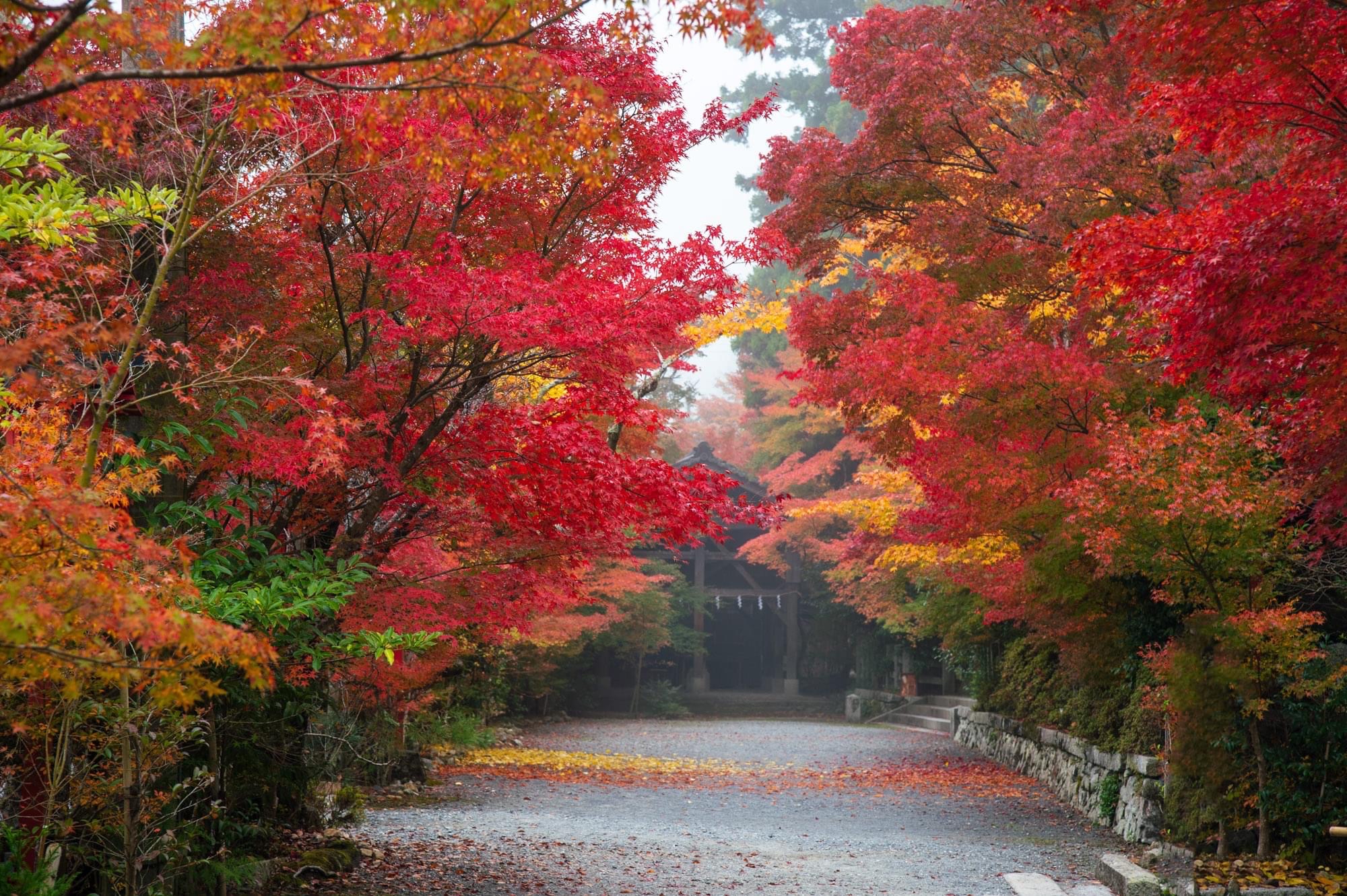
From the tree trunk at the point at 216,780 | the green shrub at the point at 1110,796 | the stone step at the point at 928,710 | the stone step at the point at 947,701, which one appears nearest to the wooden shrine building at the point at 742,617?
the stone step at the point at 928,710

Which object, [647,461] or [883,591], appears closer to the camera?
[647,461]

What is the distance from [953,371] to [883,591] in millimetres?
12525

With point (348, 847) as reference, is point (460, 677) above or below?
above

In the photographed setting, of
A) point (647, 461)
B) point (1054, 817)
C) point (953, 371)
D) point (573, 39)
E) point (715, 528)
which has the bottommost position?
point (1054, 817)

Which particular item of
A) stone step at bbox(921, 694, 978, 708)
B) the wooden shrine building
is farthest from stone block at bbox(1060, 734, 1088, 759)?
the wooden shrine building

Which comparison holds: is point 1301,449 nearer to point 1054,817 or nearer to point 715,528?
point 715,528

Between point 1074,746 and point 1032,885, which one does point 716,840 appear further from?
point 1074,746

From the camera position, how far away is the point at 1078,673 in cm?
1066

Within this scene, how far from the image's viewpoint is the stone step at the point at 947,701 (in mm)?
20875

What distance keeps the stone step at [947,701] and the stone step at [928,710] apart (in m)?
0.09

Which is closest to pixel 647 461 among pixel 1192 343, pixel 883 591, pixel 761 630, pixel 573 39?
pixel 573 39

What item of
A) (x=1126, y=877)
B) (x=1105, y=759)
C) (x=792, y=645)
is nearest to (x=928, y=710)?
(x=792, y=645)

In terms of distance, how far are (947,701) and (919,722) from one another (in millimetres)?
847

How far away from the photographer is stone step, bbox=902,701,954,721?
21316 millimetres
